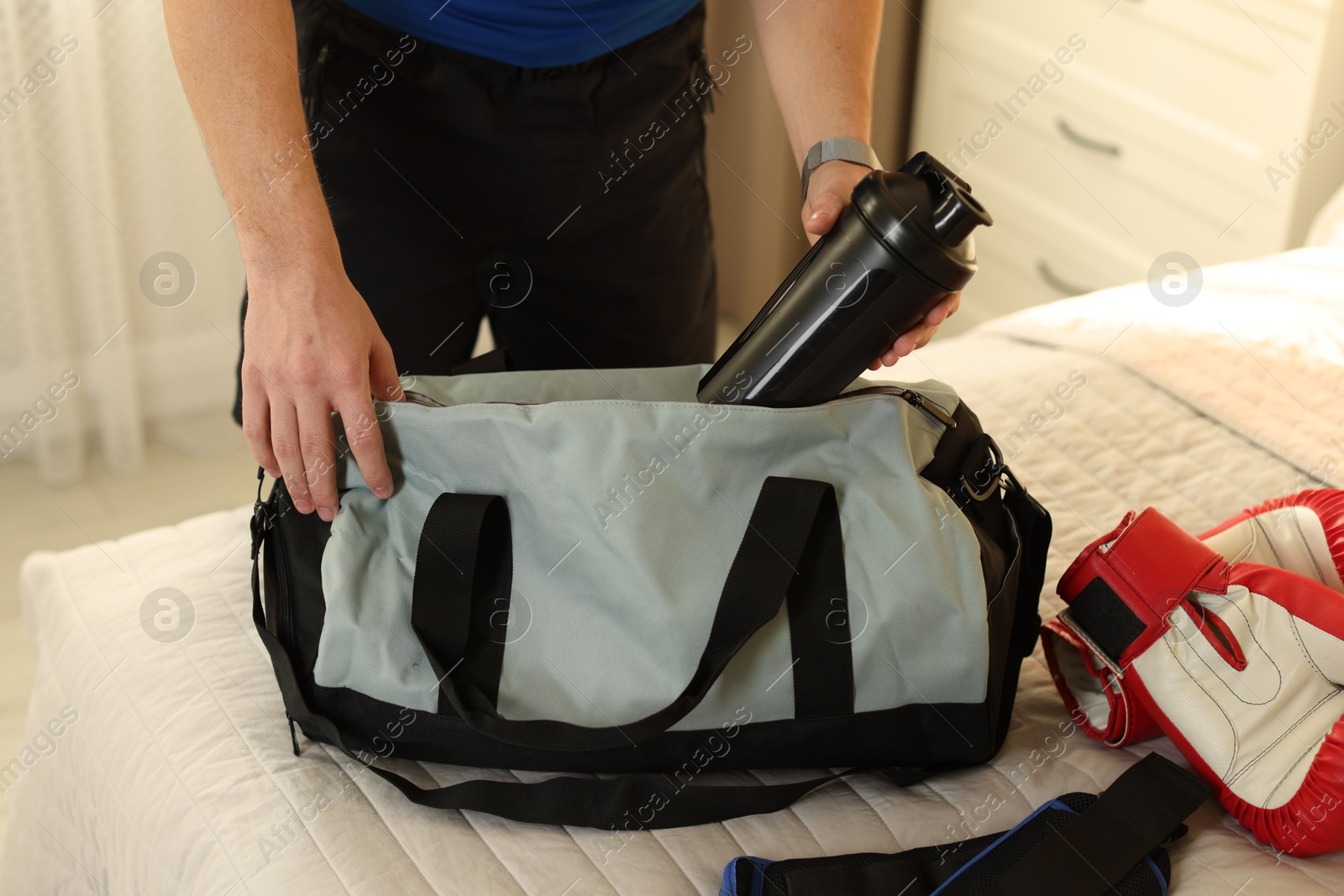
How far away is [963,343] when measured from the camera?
4.88 ft

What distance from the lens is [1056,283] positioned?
93.4 inches

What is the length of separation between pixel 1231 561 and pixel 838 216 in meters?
0.46

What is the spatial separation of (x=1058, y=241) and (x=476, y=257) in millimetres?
1595

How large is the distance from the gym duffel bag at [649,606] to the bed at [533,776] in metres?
0.03

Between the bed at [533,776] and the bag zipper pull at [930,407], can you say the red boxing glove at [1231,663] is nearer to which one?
the bed at [533,776]

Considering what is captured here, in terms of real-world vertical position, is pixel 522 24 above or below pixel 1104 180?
below

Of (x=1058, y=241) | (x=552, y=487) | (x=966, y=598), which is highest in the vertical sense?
(x=1058, y=241)

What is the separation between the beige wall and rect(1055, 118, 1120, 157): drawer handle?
→ 454mm

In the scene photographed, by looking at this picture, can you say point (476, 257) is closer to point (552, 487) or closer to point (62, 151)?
point (552, 487)

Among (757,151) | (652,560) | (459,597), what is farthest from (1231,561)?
(757,151)

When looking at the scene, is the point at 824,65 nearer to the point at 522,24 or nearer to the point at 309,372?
the point at 522,24

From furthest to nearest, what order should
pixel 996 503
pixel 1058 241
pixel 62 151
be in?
pixel 1058 241, pixel 62 151, pixel 996 503

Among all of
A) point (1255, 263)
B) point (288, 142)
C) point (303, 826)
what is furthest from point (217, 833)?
point (1255, 263)

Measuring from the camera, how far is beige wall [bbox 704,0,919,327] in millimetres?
2426
